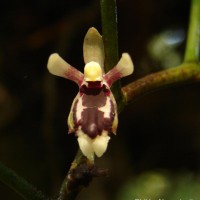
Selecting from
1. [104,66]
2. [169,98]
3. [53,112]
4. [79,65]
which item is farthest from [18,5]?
[104,66]

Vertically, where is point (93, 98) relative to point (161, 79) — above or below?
above

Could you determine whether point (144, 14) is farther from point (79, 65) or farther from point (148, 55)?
point (79, 65)

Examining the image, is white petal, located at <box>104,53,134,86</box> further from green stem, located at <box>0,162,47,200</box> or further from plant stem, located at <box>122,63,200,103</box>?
green stem, located at <box>0,162,47,200</box>

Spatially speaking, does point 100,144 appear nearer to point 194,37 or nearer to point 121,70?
point 121,70

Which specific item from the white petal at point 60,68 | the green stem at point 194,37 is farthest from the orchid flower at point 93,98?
the green stem at point 194,37

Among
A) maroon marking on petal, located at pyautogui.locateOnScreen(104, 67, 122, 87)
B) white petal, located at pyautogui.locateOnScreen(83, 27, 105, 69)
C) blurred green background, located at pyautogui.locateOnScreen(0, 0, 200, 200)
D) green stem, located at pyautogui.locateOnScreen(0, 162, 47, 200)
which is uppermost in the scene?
white petal, located at pyautogui.locateOnScreen(83, 27, 105, 69)

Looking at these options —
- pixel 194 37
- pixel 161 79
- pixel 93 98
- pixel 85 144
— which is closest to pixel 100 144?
pixel 85 144

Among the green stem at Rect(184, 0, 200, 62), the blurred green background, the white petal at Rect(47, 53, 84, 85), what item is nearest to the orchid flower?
the white petal at Rect(47, 53, 84, 85)

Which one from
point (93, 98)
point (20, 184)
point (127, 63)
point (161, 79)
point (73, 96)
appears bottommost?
point (73, 96)
